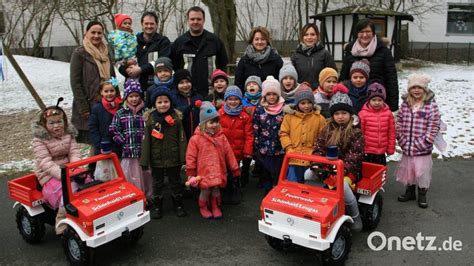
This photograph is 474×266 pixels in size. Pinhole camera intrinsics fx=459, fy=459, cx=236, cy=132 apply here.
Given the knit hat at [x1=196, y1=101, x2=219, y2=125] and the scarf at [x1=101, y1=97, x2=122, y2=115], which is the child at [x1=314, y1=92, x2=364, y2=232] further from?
the scarf at [x1=101, y1=97, x2=122, y2=115]

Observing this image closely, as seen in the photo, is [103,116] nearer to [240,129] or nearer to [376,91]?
[240,129]

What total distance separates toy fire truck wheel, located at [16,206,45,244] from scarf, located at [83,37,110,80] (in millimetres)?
1796

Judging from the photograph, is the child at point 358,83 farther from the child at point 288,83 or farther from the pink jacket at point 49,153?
the pink jacket at point 49,153

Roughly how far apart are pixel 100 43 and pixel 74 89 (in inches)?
25.1

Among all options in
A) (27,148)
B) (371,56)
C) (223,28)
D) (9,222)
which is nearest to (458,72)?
(223,28)

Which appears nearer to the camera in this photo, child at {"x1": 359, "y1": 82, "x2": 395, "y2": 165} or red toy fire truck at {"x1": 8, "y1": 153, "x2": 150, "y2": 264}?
red toy fire truck at {"x1": 8, "y1": 153, "x2": 150, "y2": 264}

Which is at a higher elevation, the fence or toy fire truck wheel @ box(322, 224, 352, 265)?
the fence

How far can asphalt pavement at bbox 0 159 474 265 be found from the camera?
4.01 meters

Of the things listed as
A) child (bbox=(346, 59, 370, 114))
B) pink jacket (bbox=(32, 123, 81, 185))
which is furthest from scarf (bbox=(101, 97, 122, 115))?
child (bbox=(346, 59, 370, 114))

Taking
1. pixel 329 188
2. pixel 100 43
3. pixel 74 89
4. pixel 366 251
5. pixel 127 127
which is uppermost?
pixel 100 43

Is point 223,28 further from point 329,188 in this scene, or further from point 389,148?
point 329,188

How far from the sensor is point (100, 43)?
17.9 ft

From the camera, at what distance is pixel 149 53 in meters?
5.69

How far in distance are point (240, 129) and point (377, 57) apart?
181 centimetres
